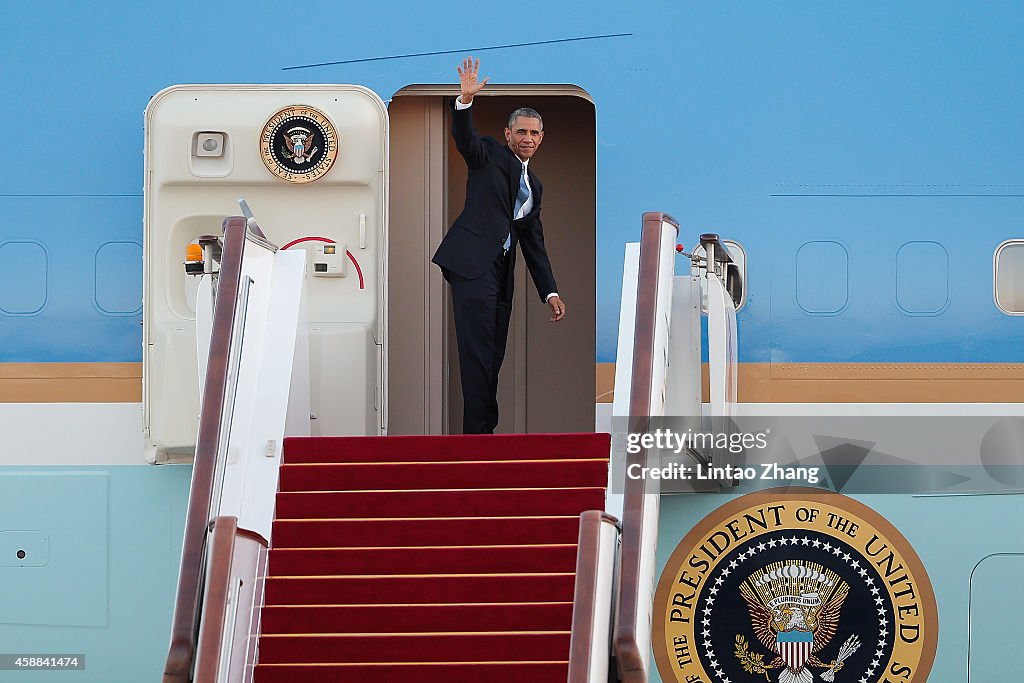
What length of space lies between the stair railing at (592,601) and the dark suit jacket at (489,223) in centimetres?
211

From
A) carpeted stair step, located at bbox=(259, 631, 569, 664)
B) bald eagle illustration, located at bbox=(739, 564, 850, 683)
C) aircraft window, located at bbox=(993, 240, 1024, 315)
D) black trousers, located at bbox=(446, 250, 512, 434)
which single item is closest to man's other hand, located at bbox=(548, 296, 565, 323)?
black trousers, located at bbox=(446, 250, 512, 434)

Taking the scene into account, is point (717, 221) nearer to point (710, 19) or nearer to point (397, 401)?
point (710, 19)

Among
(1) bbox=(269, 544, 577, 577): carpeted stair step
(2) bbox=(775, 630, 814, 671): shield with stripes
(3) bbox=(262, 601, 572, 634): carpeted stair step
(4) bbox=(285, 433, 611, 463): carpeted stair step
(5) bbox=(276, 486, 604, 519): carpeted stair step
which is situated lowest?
(2) bbox=(775, 630, 814, 671): shield with stripes

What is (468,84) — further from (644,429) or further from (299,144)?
(644,429)

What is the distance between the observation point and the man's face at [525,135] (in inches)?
242

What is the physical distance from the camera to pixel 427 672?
4.75m

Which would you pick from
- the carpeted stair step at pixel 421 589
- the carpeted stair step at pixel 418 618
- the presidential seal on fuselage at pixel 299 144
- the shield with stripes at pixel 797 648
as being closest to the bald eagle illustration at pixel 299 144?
the presidential seal on fuselage at pixel 299 144

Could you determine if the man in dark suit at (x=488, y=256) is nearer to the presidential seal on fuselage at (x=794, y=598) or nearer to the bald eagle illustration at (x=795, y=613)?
the presidential seal on fuselage at (x=794, y=598)

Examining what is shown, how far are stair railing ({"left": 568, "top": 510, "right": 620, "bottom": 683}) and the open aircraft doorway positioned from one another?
3.13 meters

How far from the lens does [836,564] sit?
5926 millimetres

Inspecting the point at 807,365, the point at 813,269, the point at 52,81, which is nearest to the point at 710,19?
the point at 813,269

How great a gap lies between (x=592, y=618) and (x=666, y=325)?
4.74ft

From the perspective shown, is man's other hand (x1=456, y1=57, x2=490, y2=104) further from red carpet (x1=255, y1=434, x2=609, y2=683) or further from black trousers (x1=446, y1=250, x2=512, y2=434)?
red carpet (x1=255, y1=434, x2=609, y2=683)

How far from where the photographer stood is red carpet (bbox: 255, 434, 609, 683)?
4805mm
